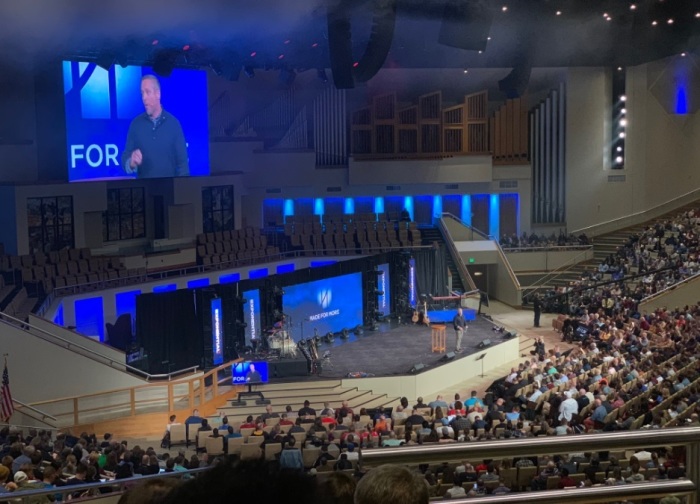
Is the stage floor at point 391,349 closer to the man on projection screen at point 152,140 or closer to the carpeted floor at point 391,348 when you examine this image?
the carpeted floor at point 391,348

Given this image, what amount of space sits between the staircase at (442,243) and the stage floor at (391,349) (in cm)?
235

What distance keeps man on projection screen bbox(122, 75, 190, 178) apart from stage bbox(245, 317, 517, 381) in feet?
16.6

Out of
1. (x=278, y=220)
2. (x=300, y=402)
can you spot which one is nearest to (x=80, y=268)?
(x=300, y=402)

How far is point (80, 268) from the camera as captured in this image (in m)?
19.2

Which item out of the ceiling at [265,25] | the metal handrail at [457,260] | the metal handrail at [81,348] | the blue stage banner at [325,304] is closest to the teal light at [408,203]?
the metal handrail at [457,260]

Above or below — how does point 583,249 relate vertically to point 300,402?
above

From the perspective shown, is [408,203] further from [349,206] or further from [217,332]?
[217,332]

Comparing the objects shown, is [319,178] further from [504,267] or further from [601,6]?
[601,6]

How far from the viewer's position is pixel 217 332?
18109 mm

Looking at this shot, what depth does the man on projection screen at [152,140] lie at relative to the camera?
65.7 ft

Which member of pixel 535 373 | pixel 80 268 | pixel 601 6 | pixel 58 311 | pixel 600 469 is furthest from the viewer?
pixel 601 6

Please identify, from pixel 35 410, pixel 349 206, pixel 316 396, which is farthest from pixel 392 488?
pixel 349 206

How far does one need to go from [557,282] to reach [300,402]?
1173 cm

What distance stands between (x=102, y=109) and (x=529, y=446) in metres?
18.4
